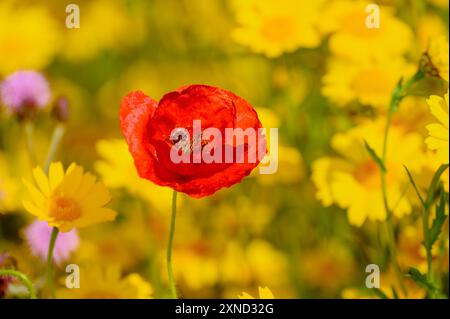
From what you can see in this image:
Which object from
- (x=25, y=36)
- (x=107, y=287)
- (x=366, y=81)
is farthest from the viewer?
(x=25, y=36)

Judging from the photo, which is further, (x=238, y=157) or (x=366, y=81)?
(x=366, y=81)

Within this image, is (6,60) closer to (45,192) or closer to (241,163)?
(45,192)

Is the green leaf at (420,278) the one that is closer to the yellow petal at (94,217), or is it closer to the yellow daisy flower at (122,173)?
the yellow petal at (94,217)

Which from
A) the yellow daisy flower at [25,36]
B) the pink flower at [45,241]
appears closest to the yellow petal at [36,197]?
the pink flower at [45,241]

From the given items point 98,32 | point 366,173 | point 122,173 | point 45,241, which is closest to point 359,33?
point 366,173

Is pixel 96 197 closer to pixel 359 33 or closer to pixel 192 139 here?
pixel 192 139

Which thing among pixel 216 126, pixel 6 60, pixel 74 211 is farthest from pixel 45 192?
pixel 6 60

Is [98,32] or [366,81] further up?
[98,32]
